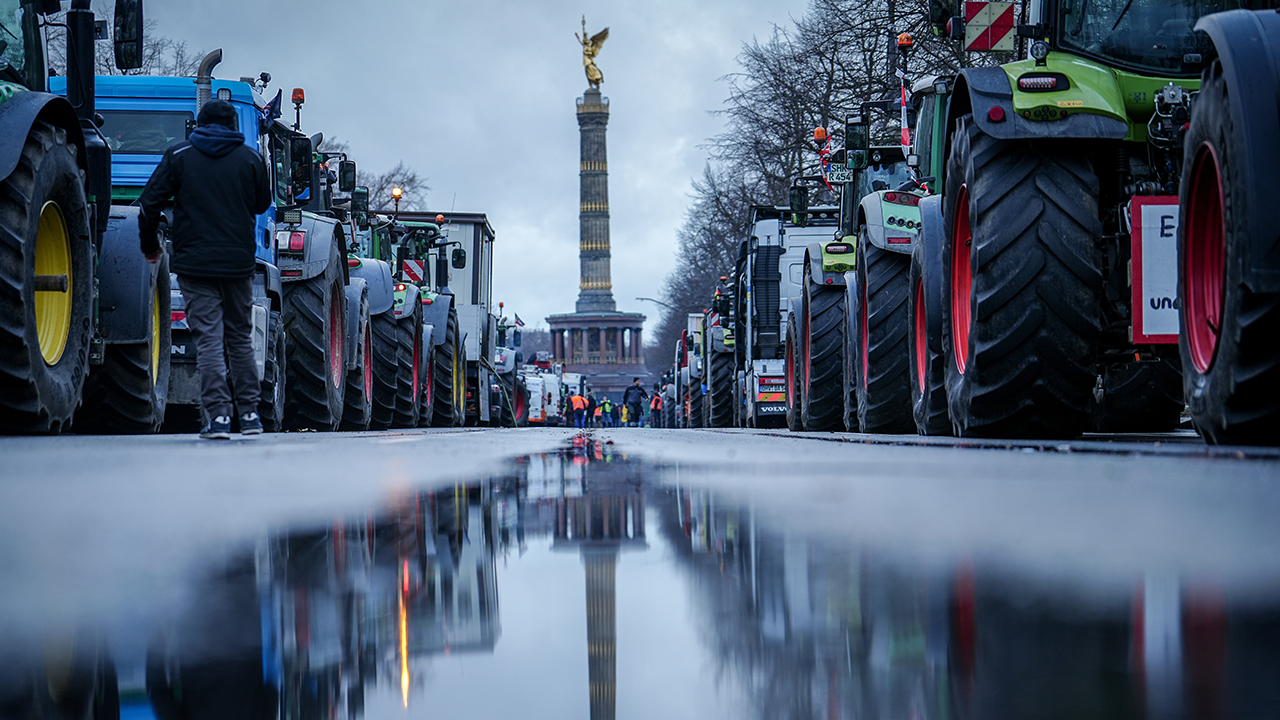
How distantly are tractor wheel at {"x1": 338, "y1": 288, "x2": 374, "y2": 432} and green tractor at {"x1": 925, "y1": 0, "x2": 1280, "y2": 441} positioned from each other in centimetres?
774

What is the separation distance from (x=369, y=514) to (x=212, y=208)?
18.3 ft

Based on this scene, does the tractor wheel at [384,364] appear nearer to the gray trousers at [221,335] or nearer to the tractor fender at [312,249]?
the tractor fender at [312,249]

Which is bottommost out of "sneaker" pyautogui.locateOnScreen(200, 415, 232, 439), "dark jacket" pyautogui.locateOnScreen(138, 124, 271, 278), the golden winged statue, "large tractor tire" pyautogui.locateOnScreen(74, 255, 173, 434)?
"sneaker" pyautogui.locateOnScreen(200, 415, 232, 439)

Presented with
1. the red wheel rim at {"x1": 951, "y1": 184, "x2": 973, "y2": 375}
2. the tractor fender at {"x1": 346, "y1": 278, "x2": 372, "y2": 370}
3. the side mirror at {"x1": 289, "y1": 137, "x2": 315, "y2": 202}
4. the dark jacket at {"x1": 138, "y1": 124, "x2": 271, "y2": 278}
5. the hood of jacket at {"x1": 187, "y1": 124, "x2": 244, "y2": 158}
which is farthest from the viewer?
the tractor fender at {"x1": 346, "y1": 278, "x2": 372, "y2": 370}

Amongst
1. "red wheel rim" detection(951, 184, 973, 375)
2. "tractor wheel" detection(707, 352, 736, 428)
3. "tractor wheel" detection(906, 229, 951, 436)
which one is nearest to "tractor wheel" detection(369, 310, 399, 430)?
"tractor wheel" detection(906, 229, 951, 436)

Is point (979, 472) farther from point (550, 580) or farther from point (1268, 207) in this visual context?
point (550, 580)

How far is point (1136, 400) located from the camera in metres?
8.45

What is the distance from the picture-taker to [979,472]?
3.26 meters

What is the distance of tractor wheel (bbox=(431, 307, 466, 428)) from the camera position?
19500 mm

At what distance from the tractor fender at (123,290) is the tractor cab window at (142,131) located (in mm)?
2603

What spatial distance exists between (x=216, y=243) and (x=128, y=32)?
1.22 m

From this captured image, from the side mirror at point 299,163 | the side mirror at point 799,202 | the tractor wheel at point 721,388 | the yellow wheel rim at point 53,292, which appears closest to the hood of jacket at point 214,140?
the yellow wheel rim at point 53,292

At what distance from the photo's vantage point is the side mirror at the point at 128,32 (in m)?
6.95

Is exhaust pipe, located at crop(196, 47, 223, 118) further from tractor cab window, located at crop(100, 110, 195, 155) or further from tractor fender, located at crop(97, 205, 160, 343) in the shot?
tractor fender, located at crop(97, 205, 160, 343)
